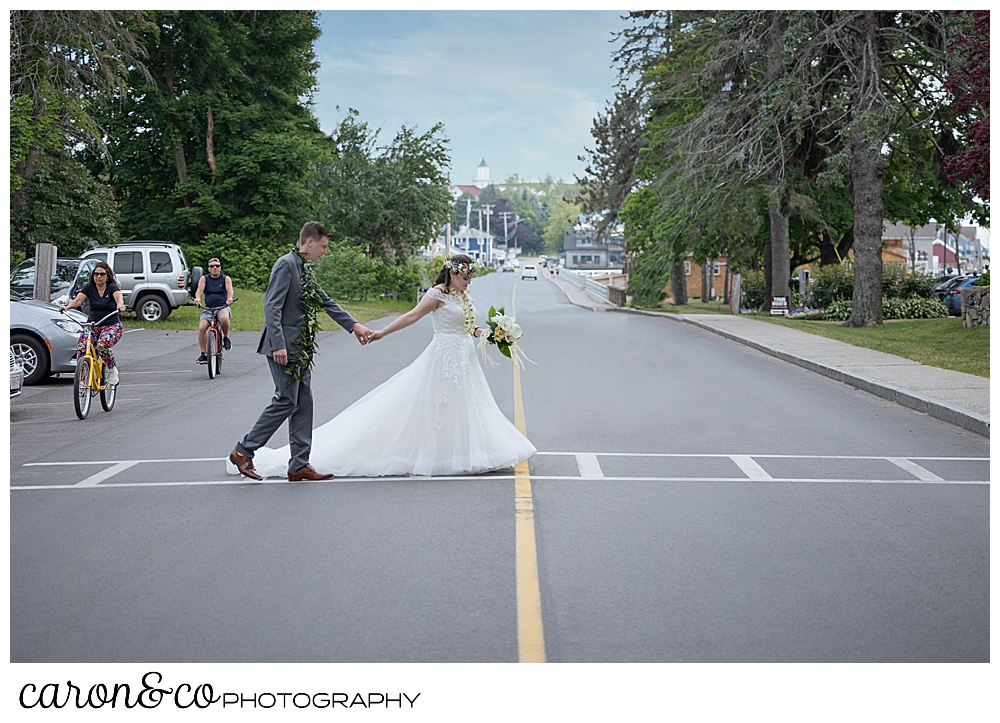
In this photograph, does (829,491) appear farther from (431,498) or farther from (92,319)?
(92,319)

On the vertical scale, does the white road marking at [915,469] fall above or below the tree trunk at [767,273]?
below

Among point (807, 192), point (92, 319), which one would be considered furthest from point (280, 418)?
point (807, 192)

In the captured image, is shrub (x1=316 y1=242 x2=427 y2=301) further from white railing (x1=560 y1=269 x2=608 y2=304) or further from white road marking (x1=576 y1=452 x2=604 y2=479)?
white road marking (x1=576 y1=452 x2=604 y2=479)

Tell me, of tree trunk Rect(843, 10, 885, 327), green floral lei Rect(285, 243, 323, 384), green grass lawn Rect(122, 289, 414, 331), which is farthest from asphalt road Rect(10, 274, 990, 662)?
tree trunk Rect(843, 10, 885, 327)

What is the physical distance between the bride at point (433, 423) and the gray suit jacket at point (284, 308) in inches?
28.2

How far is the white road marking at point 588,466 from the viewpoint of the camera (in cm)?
855

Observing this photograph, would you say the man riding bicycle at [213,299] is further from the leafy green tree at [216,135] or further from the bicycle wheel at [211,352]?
the leafy green tree at [216,135]

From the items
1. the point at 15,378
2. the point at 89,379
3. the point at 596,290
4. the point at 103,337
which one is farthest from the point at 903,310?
the point at 596,290

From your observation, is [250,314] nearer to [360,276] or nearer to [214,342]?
[360,276]

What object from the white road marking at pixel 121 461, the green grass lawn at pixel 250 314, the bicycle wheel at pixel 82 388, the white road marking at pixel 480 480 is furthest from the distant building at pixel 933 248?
the white road marking at pixel 121 461

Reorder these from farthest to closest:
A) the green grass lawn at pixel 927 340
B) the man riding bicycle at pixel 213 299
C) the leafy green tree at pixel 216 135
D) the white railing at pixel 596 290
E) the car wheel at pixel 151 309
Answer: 1. the white railing at pixel 596 290
2. the leafy green tree at pixel 216 135
3. the car wheel at pixel 151 309
4. the green grass lawn at pixel 927 340
5. the man riding bicycle at pixel 213 299

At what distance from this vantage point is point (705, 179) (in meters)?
32.0

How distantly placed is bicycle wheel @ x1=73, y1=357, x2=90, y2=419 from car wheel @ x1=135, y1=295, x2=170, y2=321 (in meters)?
15.7
